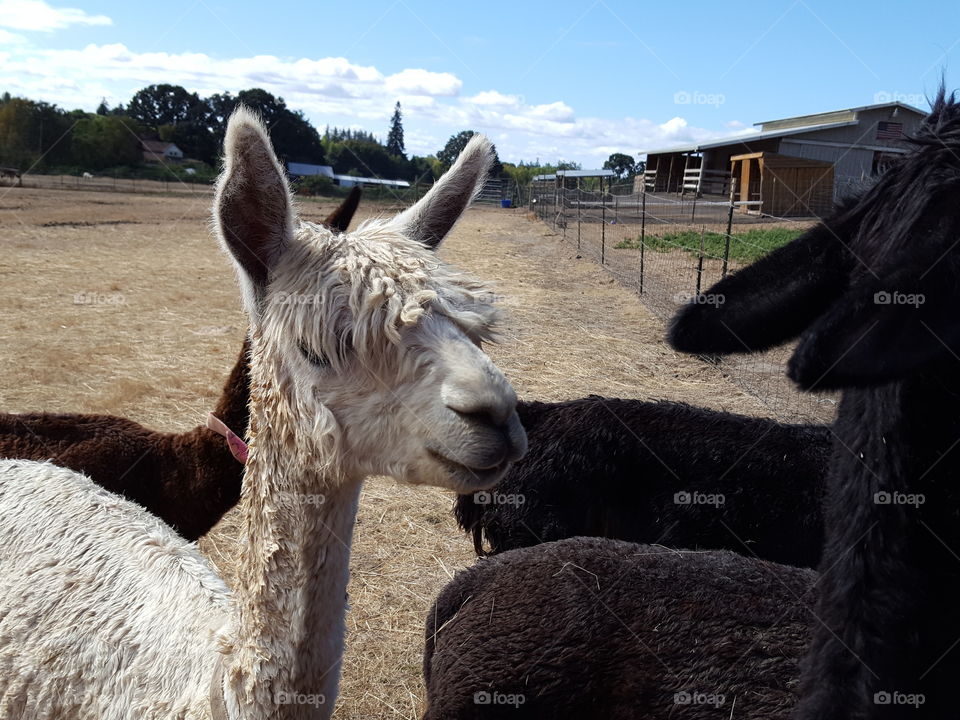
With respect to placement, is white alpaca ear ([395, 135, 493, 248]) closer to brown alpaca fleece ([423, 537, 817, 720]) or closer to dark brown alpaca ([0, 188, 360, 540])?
brown alpaca fleece ([423, 537, 817, 720])

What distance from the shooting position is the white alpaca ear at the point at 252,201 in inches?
74.6

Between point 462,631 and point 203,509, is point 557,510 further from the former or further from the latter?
point 203,509

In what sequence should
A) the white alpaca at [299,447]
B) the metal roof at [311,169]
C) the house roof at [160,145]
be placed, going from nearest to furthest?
the white alpaca at [299,447] < the metal roof at [311,169] < the house roof at [160,145]

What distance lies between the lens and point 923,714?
177 centimetres

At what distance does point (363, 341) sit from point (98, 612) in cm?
147

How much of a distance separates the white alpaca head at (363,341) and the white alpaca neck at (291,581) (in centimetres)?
7

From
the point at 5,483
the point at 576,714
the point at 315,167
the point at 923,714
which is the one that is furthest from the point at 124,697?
the point at 315,167

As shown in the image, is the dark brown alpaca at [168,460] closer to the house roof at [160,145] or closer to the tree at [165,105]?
the house roof at [160,145]

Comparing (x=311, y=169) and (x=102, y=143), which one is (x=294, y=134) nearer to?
(x=311, y=169)

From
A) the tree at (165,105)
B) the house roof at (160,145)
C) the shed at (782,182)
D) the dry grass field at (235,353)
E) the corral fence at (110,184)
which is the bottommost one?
the dry grass field at (235,353)

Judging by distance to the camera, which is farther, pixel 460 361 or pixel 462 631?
pixel 462 631

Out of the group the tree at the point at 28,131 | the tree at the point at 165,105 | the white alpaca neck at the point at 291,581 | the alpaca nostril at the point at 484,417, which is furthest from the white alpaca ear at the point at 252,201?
the tree at the point at 165,105

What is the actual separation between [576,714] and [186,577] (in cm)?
147

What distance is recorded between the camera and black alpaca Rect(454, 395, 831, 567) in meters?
4.33
